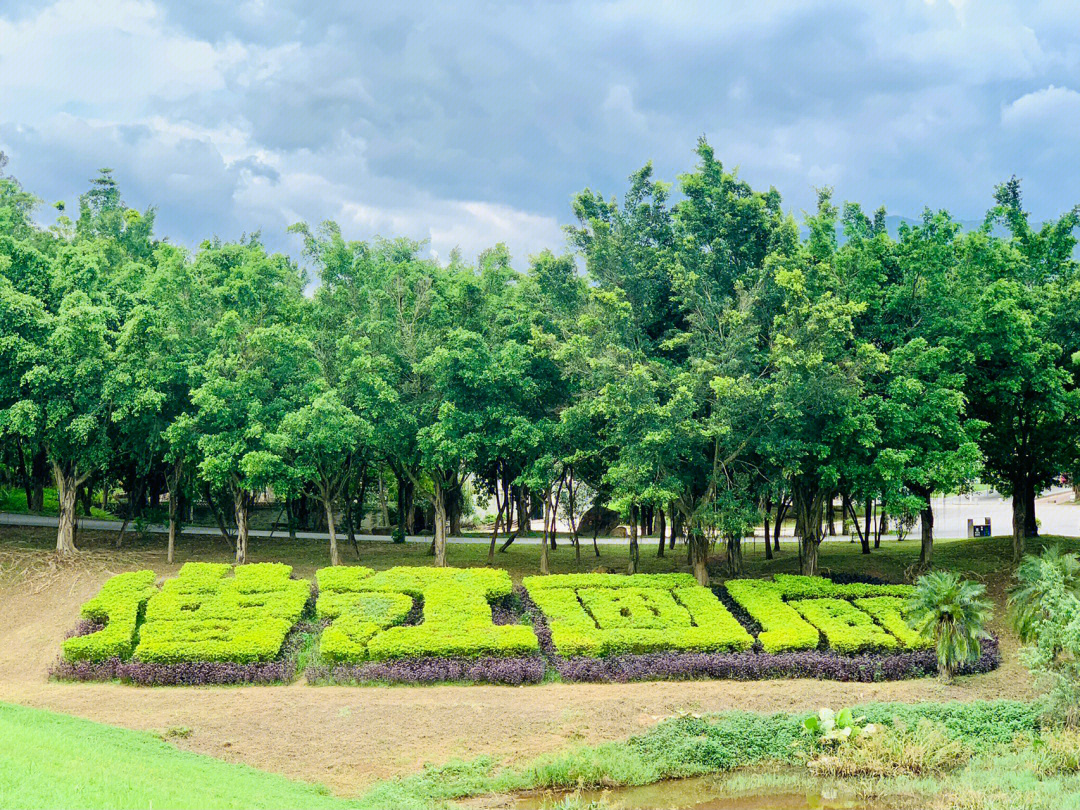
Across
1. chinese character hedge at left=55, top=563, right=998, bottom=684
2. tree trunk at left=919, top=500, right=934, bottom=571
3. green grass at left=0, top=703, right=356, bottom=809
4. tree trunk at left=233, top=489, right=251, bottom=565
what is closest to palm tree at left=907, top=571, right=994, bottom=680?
chinese character hedge at left=55, top=563, right=998, bottom=684

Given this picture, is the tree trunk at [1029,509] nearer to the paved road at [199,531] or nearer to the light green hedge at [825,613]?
the light green hedge at [825,613]

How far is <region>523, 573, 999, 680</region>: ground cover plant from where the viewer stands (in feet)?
67.1

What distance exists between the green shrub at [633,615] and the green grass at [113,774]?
8.55m

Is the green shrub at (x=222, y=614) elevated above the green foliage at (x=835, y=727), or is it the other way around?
the green shrub at (x=222, y=614)

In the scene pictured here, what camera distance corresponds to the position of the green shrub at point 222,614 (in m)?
20.5

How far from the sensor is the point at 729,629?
21.8m

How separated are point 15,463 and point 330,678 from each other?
90.6ft

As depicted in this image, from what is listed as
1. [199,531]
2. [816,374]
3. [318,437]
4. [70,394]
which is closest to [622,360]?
[816,374]

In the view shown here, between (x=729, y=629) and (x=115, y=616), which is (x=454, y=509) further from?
(x=729, y=629)

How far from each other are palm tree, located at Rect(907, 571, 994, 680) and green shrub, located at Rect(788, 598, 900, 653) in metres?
1.50

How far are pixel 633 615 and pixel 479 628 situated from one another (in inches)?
155

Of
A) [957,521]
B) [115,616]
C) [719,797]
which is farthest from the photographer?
[957,521]

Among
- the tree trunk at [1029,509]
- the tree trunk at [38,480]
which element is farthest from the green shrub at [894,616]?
the tree trunk at [38,480]

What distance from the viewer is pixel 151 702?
60.7 feet
